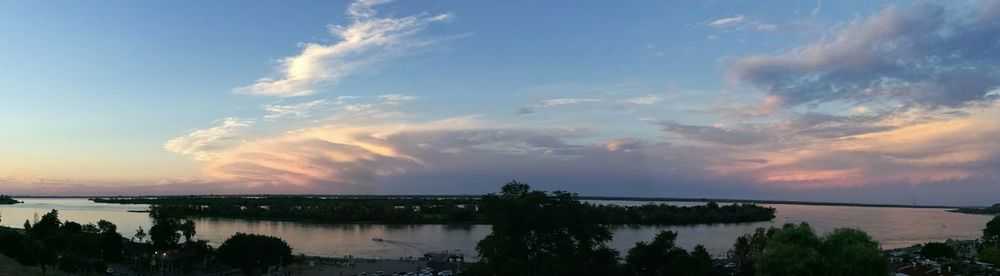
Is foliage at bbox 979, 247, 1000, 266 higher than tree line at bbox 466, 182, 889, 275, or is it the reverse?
tree line at bbox 466, 182, 889, 275

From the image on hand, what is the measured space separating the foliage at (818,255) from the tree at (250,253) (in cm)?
2476

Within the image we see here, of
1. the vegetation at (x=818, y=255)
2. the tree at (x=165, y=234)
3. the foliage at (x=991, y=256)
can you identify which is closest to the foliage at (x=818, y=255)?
the vegetation at (x=818, y=255)

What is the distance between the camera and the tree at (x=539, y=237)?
25.7 metres

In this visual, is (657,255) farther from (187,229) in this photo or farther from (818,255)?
Answer: (187,229)

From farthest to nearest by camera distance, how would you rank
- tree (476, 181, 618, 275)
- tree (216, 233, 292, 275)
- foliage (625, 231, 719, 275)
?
1. tree (216, 233, 292, 275)
2. foliage (625, 231, 719, 275)
3. tree (476, 181, 618, 275)

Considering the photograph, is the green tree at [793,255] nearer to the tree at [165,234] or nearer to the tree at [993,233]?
the tree at [165,234]

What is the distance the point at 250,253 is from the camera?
116ft

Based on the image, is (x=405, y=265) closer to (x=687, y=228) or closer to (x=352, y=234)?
(x=352, y=234)

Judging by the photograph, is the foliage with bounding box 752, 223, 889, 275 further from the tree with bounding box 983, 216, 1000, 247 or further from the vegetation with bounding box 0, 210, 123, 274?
the tree with bounding box 983, 216, 1000, 247

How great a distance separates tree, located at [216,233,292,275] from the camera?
35.2 metres

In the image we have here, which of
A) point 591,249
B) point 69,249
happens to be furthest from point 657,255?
point 69,249

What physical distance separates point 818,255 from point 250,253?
2683cm

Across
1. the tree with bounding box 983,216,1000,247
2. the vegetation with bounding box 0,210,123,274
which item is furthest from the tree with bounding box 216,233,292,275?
the tree with bounding box 983,216,1000,247

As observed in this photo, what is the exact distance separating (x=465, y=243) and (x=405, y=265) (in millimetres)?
18829
